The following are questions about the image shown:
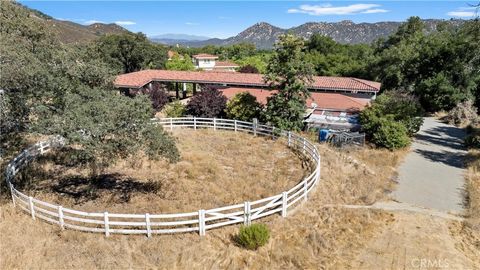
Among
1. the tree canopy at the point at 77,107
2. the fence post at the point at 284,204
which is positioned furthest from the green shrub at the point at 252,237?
the tree canopy at the point at 77,107

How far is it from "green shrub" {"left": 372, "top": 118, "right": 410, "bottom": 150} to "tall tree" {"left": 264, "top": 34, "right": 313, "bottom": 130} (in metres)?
4.98

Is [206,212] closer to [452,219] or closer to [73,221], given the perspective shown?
Answer: [73,221]

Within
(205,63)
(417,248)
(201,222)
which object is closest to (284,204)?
(201,222)

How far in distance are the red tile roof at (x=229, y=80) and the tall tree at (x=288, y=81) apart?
27.6 ft

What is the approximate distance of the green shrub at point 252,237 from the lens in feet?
36.5

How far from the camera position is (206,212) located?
1167 centimetres

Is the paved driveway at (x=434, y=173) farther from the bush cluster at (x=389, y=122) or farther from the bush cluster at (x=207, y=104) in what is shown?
the bush cluster at (x=207, y=104)

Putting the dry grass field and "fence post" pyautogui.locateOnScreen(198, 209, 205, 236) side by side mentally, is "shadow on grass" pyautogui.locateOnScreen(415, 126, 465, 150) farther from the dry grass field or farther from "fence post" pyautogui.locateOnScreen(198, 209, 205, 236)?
"fence post" pyautogui.locateOnScreen(198, 209, 205, 236)

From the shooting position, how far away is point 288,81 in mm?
23250

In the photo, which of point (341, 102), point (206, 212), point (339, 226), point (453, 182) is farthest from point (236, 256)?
point (341, 102)

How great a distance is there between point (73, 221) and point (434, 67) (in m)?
39.2

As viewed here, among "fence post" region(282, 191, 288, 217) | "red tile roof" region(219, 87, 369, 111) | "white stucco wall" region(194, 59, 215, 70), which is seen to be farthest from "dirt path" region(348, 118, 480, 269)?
"white stucco wall" region(194, 59, 215, 70)

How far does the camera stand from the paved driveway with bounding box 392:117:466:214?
51.0 ft

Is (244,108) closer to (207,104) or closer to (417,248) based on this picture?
(207,104)
